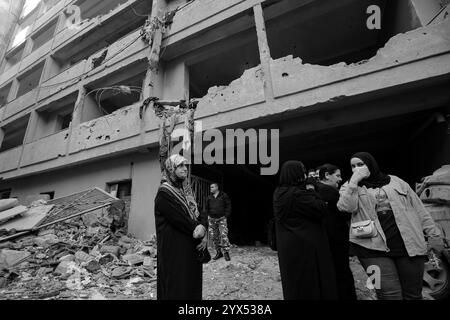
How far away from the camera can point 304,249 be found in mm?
2004

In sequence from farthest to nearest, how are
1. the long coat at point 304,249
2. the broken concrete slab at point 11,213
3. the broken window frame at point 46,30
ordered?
1. the broken window frame at point 46,30
2. the broken concrete slab at point 11,213
3. the long coat at point 304,249

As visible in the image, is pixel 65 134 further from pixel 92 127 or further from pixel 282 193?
pixel 282 193

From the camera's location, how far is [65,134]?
29.9 feet

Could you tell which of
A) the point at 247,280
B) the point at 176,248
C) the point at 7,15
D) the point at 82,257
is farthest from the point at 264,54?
the point at 7,15

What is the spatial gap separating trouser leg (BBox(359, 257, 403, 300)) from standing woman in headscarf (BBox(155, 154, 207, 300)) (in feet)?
4.48

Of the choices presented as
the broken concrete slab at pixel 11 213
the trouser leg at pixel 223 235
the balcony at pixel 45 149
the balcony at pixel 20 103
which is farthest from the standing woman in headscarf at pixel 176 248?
the balcony at pixel 20 103

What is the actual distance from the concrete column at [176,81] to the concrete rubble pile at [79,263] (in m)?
3.90

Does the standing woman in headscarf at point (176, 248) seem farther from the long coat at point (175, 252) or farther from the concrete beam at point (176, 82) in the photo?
the concrete beam at point (176, 82)

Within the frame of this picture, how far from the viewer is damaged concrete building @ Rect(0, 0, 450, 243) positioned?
4555 mm

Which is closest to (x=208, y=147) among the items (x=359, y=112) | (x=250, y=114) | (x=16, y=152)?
(x=250, y=114)

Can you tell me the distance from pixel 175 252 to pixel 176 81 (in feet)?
21.9

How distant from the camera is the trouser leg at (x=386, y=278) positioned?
72.8 inches

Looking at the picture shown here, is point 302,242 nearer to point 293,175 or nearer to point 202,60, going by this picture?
point 293,175

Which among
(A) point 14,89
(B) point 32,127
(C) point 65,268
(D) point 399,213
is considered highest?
(A) point 14,89
